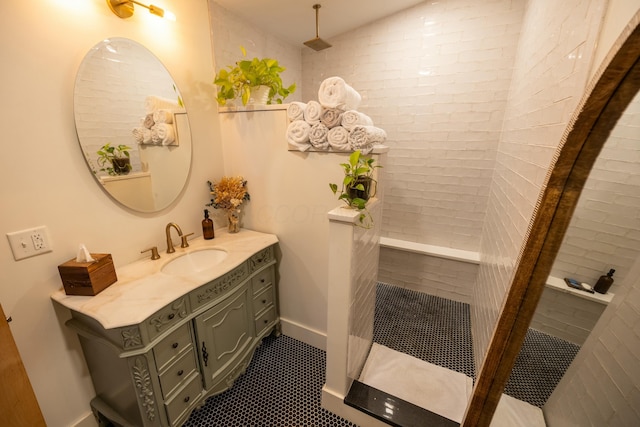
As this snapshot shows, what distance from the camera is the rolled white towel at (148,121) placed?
58.1 inches

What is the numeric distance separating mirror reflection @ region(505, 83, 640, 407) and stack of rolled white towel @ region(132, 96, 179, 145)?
197 centimetres

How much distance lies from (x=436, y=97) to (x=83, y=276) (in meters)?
2.83

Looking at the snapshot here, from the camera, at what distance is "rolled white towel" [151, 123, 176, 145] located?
153 centimetres

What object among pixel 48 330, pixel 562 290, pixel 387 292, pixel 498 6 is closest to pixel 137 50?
pixel 48 330

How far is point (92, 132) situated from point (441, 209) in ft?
9.02

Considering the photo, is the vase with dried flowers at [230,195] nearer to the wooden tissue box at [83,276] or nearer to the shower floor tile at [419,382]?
the wooden tissue box at [83,276]

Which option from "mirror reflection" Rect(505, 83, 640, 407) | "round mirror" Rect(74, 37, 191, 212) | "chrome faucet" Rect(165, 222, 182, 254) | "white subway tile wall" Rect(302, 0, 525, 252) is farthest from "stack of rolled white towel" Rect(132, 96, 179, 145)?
"mirror reflection" Rect(505, 83, 640, 407)

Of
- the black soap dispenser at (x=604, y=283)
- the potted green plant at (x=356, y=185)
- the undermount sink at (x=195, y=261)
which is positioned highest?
the potted green plant at (x=356, y=185)

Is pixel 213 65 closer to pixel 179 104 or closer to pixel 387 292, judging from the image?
pixel 179 104

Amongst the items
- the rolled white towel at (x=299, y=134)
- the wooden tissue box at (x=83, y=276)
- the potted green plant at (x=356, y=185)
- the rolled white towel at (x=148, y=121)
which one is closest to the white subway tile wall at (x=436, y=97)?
the rolled white towel at (x=299, y=134)

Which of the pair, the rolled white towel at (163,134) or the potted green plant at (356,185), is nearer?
the potted green plant at (356,185)

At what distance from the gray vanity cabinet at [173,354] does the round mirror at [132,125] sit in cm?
67

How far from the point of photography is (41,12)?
1046 millimetres

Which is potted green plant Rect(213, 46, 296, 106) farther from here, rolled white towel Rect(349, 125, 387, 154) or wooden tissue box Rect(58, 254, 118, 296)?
wooden tissue box Rect(58, 254, 118, 296)
